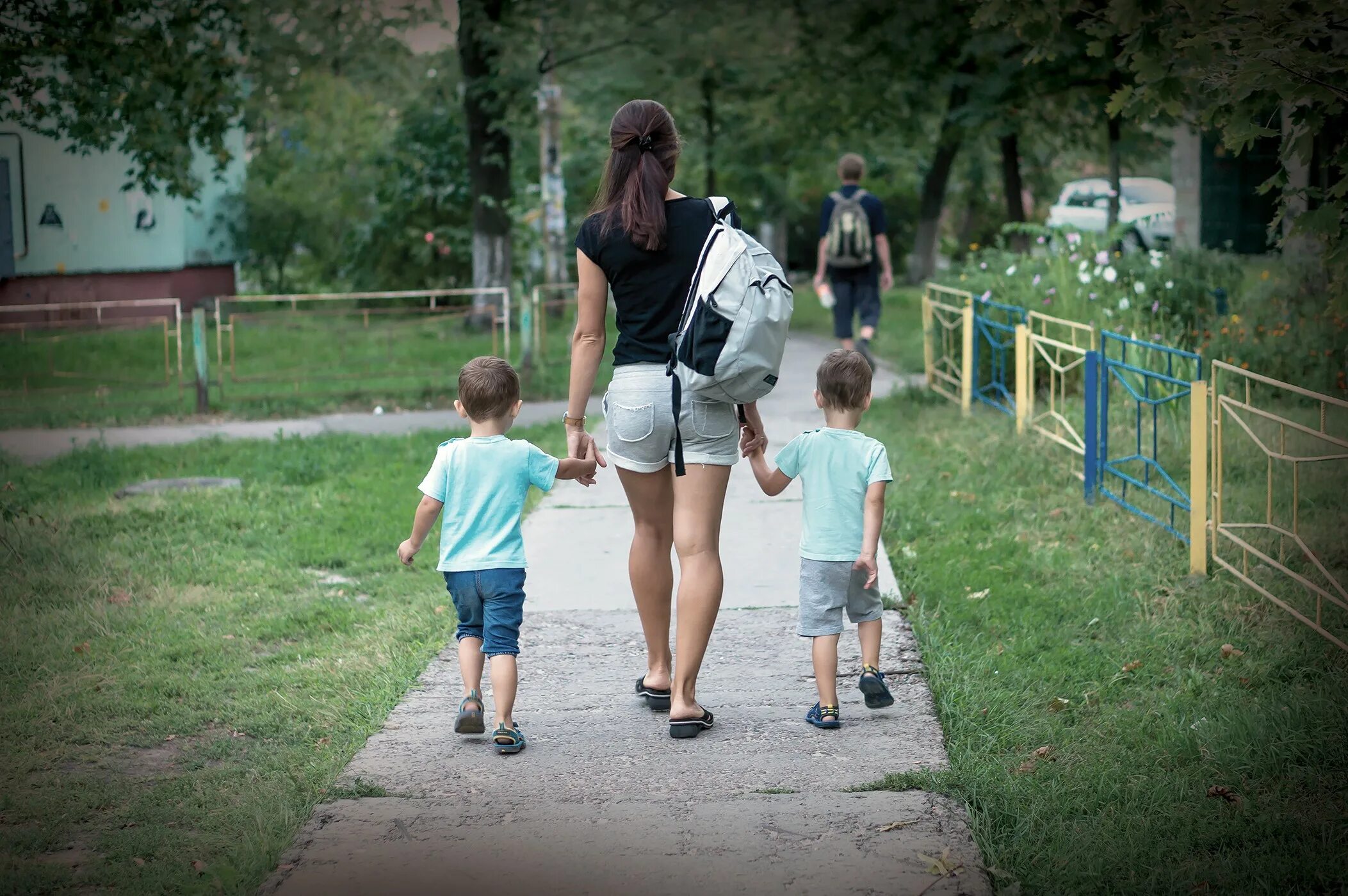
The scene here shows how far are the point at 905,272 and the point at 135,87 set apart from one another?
2447 centimetres

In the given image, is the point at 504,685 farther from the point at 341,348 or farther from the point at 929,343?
the point at 341,348

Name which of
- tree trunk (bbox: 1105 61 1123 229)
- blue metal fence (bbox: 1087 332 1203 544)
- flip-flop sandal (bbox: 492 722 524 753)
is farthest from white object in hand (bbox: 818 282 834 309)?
flip-flop sandal (bbox: 492 722 524 753)

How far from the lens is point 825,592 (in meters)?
4.64

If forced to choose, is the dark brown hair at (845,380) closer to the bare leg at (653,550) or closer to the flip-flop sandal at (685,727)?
the bare leg at (653,550)

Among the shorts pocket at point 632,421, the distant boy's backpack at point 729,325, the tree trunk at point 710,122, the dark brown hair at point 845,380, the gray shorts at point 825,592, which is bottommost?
the gray shorts at point 825,592

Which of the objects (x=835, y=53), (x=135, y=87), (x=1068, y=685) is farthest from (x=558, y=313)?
(x=1068, y=685)

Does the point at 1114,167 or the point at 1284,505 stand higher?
the point at 1114,167

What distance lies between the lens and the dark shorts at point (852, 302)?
456 inches

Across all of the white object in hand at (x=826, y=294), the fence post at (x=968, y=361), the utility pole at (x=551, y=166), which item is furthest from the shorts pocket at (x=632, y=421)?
the utility pole at (x=551, y=166)

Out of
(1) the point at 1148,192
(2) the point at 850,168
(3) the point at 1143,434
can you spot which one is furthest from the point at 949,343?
(1) the point at 1148,192

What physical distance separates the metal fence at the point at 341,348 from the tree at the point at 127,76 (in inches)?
73.0

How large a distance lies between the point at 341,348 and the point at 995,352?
664cm

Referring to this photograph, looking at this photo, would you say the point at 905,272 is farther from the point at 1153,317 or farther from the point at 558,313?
the point at 1153,317

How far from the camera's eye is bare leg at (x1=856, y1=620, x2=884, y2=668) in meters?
4.77
